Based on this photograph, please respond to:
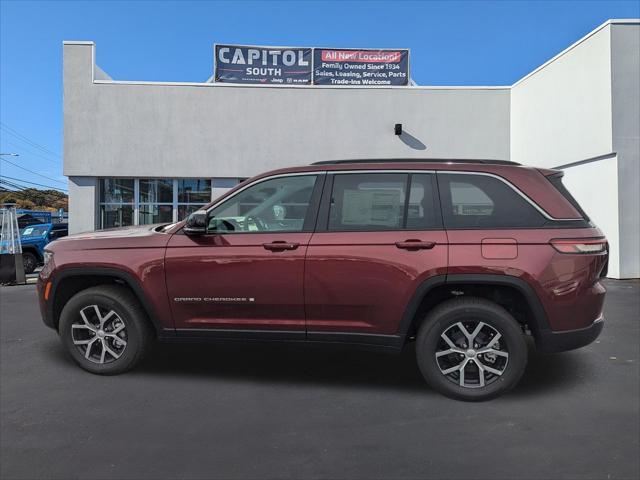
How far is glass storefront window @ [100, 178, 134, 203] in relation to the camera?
51.0ft

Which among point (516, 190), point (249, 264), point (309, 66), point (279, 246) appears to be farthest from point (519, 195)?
point (309, 66)

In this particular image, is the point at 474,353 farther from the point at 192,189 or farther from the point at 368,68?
the point at 368,68

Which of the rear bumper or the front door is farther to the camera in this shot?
the front door

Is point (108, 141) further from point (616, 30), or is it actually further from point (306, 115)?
point (616, 30)

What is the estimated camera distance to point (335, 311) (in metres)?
3.76

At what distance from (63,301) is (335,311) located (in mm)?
2531

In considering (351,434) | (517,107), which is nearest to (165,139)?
(517,107)

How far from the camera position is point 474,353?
3.53 meters

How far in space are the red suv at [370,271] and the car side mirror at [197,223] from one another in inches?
0.6

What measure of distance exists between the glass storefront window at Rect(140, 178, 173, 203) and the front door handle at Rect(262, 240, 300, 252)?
12.6m

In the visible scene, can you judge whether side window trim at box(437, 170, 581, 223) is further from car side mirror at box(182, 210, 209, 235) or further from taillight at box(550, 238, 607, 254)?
car side mirror at box(182, 210, 209, 235)

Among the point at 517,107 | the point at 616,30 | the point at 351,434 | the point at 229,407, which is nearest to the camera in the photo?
the point at 351,434

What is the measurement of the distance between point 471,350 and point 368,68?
14813 millimetres

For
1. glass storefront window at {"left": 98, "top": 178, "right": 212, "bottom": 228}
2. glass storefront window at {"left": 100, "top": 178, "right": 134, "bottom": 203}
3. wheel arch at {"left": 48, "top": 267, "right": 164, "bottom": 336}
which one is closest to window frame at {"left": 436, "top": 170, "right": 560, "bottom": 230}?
wheel arch at {"left": 48, "top": 267, "right": 164, "bottom": 336}
